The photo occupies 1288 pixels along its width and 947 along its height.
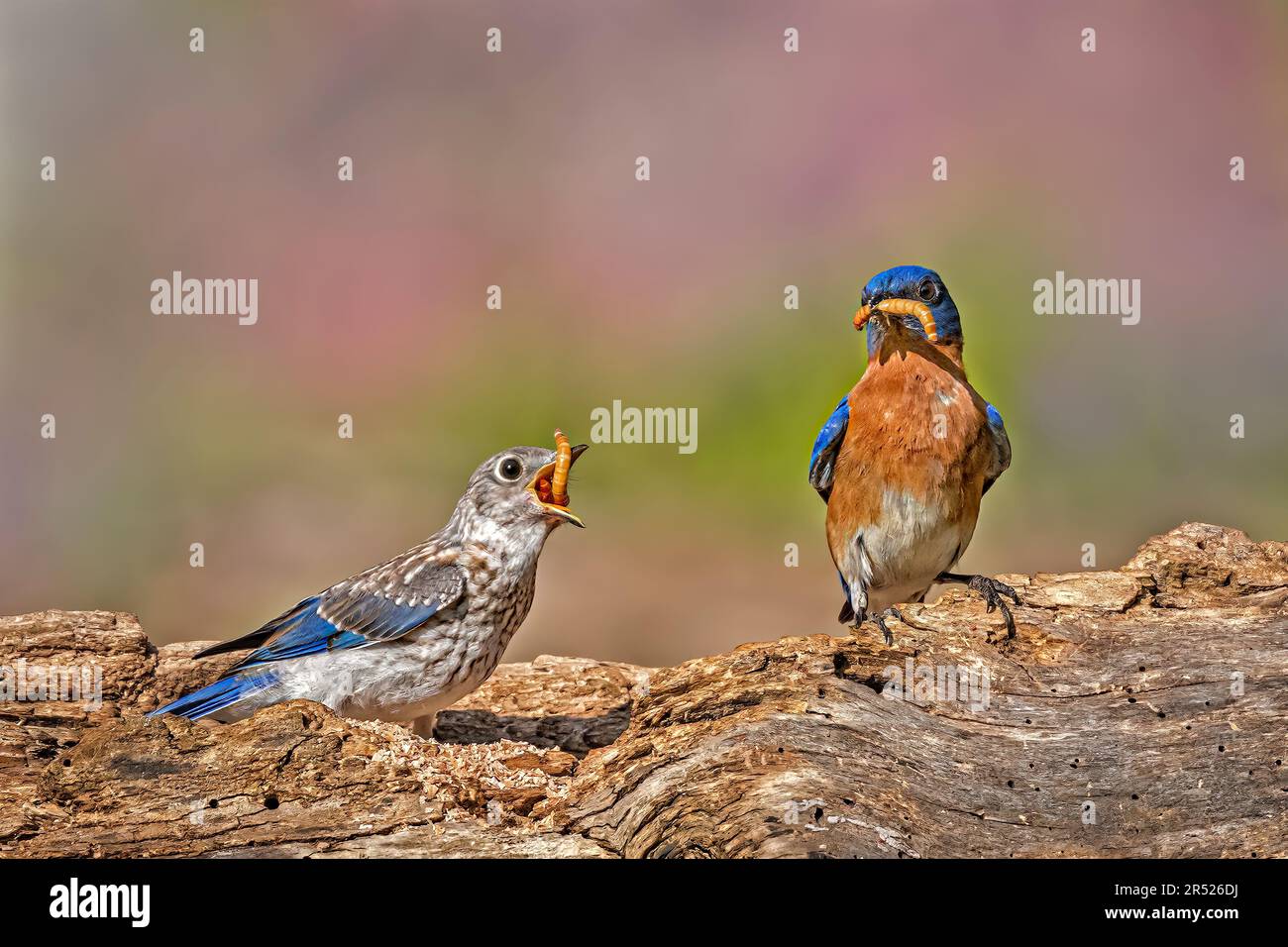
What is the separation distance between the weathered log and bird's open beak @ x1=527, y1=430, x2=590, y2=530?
1246mm

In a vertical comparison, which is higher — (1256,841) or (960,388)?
(960,388)

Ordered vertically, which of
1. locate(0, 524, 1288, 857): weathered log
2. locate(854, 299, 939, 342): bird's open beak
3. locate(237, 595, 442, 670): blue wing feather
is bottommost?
locate(0, 524, 1288, 857): weathered log

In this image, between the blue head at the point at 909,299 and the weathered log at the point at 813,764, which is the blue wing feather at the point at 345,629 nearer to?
the weathered log at the point at 813,764

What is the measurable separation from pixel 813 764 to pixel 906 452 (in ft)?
7.73

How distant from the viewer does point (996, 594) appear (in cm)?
609

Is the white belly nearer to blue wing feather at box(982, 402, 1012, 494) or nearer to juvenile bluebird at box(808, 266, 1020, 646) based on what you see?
juvenile bluebird at box(808, 266, 1020, 646)

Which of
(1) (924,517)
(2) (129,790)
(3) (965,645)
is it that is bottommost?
(2) (129,790)

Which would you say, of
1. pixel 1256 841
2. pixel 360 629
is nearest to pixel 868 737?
pixel 1256 841

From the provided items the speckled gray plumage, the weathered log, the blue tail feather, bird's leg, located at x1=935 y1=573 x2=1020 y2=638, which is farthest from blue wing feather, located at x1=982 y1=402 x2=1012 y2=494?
the blue tail feather

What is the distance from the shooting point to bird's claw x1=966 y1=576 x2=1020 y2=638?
5918mm

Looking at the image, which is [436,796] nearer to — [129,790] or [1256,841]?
[129,790]

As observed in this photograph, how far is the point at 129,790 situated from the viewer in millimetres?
5273
